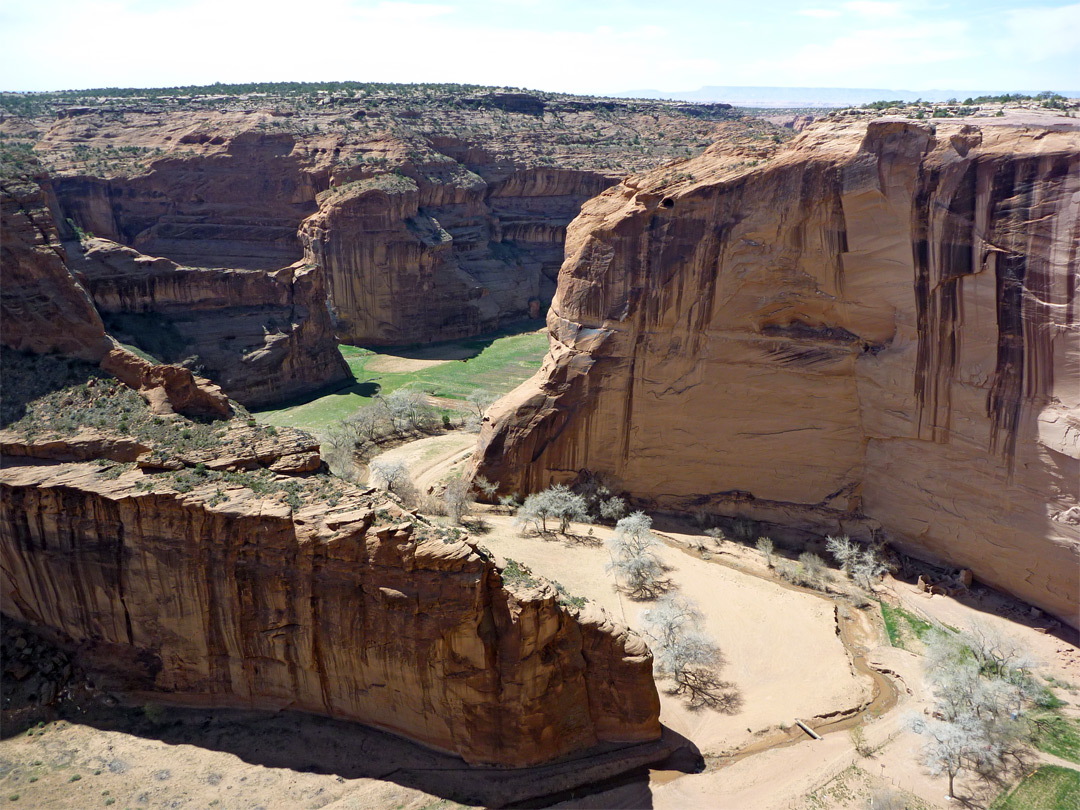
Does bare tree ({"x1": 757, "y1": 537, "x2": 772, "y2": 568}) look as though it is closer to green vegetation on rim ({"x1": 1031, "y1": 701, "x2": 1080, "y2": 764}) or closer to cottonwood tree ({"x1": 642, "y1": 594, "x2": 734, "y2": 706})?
cottonwood tree ({"x1": 642, "y1": 594, "x2": 734, "y2": 706})

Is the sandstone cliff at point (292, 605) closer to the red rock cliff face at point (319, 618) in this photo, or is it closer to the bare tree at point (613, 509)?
the red rock cliff face at point (319, 618)

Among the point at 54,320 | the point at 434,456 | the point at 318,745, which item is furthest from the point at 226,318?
the point at 318,745

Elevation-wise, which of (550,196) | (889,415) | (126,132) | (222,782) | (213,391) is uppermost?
(126,132)

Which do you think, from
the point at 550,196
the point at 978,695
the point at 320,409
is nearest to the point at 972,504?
the point at 978,695

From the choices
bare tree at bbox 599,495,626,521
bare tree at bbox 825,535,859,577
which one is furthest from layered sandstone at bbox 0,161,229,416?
bare tree at bbox 825,535,859,577

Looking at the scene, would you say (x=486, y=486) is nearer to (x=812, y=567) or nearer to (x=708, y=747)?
(x=812, y=567)

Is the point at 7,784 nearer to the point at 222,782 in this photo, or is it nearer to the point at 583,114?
the point at 222,782

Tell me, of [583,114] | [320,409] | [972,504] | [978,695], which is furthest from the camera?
[583,114]
